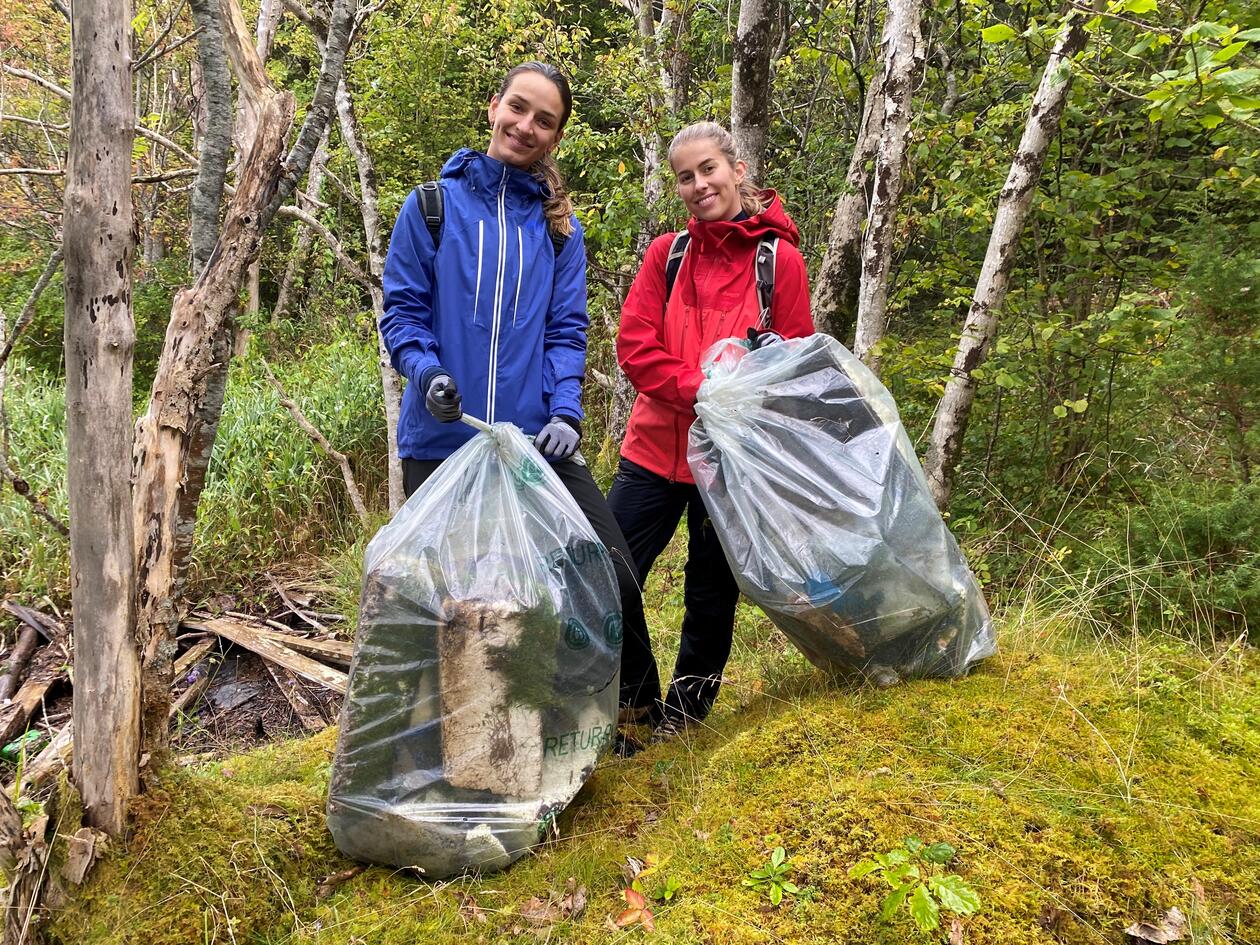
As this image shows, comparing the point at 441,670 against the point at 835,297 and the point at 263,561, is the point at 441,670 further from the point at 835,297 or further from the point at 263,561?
the point at 263,561

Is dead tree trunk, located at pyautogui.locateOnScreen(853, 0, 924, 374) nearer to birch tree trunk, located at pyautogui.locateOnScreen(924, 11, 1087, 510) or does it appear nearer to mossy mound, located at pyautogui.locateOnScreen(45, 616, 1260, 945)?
birch tree trunk, located at pyautogui.locateOnScreen(924, 11, 1087, 510)

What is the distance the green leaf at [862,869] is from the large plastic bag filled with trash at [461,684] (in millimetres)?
683

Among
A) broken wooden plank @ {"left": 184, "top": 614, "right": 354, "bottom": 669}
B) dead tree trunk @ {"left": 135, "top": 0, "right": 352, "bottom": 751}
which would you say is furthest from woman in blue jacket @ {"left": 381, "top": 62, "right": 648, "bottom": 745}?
broken wooden plank @ {"left": 184, "top": 614, "right": 354, "bottom": 669}

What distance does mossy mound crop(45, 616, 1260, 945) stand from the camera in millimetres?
1438

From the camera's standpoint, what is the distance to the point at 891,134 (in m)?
2.96

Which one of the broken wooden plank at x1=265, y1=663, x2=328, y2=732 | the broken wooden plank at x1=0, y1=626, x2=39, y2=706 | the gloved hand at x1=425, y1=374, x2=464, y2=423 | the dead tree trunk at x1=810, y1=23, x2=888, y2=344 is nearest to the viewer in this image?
the gloved hand at x1=425, y1=374, x2=464, y2=423

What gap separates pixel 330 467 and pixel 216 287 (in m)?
3.67

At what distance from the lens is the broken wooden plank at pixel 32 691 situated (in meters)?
3.13

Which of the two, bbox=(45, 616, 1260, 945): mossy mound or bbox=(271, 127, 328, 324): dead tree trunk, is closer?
bbox=(45, 616, 1260, 945): mossy mound

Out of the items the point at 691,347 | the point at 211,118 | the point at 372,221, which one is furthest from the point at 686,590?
the point at 372,221

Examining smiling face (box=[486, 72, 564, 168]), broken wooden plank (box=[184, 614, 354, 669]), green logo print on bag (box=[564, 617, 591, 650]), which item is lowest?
broken wooden plank (box=[184, 614, 354, 669])

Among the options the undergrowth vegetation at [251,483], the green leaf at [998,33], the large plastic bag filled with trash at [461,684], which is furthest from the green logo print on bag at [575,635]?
the undergrowth vegetation at [251,483]

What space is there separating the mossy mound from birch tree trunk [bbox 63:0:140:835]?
0.19 metres

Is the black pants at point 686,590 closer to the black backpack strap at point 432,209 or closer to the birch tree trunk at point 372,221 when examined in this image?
the black backpack strap at point 432,209
